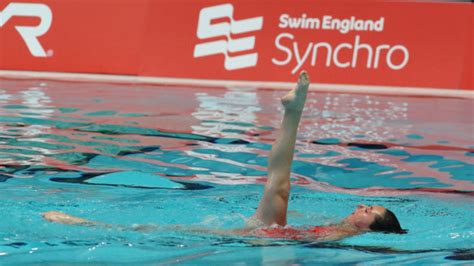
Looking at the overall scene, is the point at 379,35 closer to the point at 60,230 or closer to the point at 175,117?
the point at 175,117

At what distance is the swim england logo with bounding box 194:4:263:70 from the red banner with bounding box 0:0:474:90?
1 cm

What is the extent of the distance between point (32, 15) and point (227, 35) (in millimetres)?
3006

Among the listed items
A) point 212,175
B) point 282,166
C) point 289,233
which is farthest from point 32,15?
point 289,233

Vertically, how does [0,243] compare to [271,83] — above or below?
below

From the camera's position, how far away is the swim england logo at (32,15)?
46.6 feet

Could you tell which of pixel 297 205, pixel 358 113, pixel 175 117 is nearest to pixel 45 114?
pixel 175 117

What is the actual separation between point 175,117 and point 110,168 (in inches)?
113

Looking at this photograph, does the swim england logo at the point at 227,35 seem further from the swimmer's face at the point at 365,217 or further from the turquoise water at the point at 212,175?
the swimmer's face at the point at 365,217

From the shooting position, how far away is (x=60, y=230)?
5.04 m

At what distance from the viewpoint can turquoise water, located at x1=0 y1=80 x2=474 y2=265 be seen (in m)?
4.80

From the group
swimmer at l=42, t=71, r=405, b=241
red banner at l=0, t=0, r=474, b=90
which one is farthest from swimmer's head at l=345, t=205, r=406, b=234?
red banner at l=0, t=0, r=474, b=90

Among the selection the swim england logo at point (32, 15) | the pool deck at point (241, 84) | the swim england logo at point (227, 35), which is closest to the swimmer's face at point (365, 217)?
the pool deck at point (241, 84)

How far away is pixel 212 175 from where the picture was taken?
23.4ft

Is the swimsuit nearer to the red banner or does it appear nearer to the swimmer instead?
the swimmer
